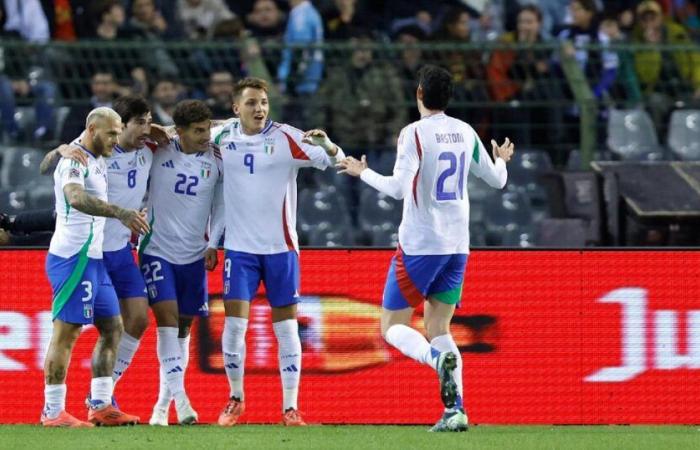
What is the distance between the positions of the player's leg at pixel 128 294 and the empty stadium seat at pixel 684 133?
23.7ft

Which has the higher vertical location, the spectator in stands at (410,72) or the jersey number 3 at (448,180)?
the spectator in stands at (410,72)

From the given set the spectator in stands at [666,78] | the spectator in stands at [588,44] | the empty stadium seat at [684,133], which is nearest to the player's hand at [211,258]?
the spectator in stands at [588,44]

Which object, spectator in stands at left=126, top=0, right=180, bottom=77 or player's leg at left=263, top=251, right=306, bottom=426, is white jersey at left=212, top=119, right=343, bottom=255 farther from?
spectator in stands at left=126, top=0, right=180, bottom=77

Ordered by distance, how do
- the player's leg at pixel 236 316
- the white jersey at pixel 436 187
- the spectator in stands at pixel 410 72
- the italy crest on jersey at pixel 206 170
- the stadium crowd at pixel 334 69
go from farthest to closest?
the spectator in stands at pixel 410 72
the stadium crowd at pixel 334 69
the italy crest on jersey at pixel 206 170
the player's leg at pixel 236 316
the white jersey at pixel 436 187

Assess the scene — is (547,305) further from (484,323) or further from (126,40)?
(126,40)

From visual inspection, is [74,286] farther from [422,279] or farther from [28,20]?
[28,20]

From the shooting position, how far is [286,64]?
50.3 ft

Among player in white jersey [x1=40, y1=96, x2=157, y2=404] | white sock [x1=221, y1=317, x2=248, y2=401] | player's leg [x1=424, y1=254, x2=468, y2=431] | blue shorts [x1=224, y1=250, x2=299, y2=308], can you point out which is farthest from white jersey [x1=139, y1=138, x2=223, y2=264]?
player's leg [x1=424, y1=254, x2=468, y2=431]

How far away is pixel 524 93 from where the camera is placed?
15.6 meters

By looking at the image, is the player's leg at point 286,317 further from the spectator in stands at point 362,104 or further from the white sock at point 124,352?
the spectator in stands at point 362,104

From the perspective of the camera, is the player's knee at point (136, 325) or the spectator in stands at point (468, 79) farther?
the spectator in stands at point (468, 79)

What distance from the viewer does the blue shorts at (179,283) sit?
9930 mm

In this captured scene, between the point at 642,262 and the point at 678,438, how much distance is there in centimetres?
166

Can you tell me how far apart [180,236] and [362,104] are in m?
5.33
